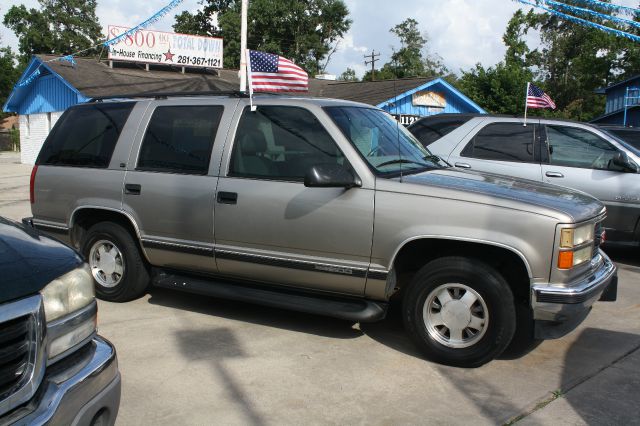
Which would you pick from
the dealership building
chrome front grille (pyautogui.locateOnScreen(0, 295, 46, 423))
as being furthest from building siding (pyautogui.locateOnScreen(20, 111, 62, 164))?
chrome front grille (pyautogui.locateOnScreen(0, 295, 46, 423))

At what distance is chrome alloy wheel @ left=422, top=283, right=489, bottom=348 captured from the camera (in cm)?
427

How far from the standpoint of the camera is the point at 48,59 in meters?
23.5

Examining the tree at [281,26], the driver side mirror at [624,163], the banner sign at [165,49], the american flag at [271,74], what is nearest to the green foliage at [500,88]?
the banner sign at [165,49]

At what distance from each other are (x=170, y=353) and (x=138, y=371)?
37 cm

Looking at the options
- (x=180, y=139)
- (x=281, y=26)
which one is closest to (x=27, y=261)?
(x=180, y=139)

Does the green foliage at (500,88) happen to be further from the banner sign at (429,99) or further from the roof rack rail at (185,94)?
the roof rack rail at (185,94)

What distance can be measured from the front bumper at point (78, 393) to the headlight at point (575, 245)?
2.86m

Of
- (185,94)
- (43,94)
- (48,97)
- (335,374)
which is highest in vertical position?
(43,94)

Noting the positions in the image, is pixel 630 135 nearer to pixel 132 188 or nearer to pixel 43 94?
pixel 132 188

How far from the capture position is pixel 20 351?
88.9 inches

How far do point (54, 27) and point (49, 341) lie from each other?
6957 cm

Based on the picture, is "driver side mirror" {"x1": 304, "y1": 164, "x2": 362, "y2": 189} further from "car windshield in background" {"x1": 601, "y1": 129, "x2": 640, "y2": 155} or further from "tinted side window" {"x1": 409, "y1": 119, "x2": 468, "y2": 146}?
"car windshield in background" {"x1": 601, "y1": 129, "x2": 640, "y2": 155}

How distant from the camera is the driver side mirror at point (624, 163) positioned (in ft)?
24.3

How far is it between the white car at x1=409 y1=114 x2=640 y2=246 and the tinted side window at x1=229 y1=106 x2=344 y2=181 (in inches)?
119
